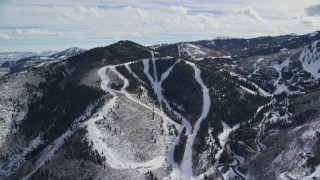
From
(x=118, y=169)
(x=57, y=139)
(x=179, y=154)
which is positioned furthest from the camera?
(x=57, y=139)

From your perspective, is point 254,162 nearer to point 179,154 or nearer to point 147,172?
point 179,154

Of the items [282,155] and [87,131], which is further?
[87,131]

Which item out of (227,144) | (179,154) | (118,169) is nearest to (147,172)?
(118,169)

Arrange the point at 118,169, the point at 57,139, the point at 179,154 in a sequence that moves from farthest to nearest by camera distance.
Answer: the point at 57,139
the point at 179,154
the point at 118,169

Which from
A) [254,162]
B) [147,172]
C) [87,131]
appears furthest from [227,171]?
[87,131]

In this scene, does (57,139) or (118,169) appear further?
(57,139)

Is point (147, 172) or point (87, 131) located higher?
point (87, 131)

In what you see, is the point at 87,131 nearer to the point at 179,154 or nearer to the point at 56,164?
the point at 56,164

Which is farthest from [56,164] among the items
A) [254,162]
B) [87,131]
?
[254,162]
